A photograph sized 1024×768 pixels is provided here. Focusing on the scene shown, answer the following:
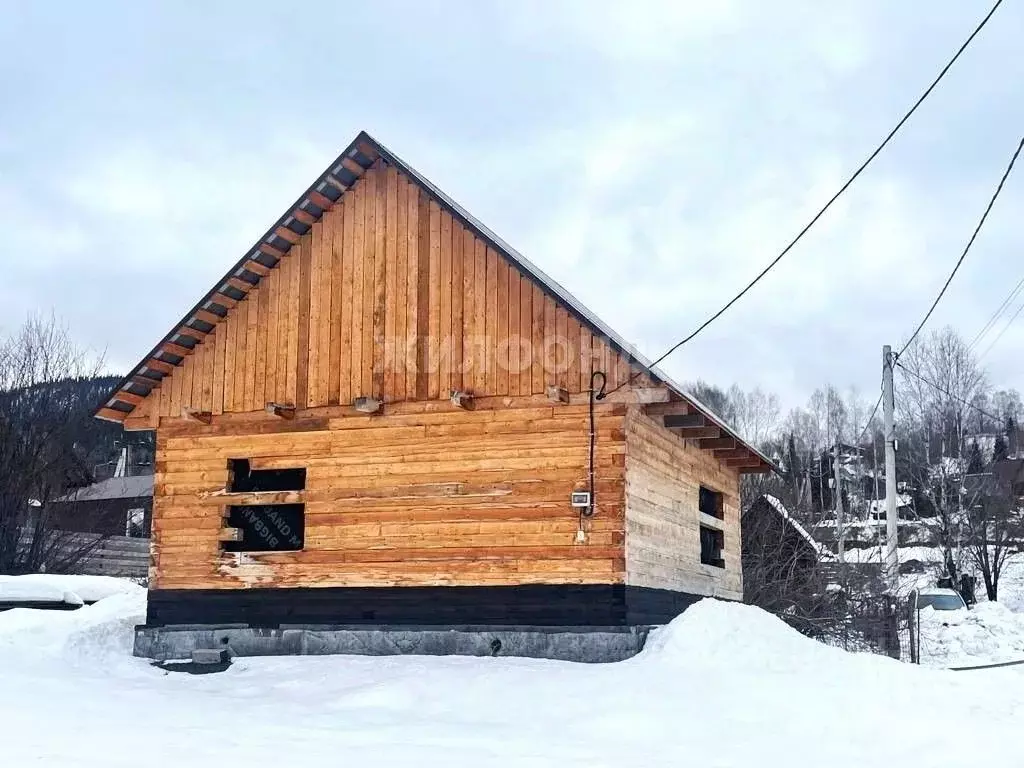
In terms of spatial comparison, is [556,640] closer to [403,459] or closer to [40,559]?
[403,459]

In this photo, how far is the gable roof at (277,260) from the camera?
14.6 meters

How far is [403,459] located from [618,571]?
3.33 m

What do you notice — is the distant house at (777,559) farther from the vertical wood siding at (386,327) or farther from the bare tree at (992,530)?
the bare tree at (992,530)

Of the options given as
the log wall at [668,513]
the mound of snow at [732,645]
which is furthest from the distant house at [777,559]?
the mound of snow at [732,645]

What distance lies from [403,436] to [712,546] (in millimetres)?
7228

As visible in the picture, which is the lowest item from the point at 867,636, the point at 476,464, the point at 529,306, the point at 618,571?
the point at 867,636

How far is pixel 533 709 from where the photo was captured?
36.4 ft

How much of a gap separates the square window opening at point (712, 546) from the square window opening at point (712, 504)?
1.04 ft

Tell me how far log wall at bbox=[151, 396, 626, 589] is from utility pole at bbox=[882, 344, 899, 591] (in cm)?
1133

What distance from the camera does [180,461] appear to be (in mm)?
15766

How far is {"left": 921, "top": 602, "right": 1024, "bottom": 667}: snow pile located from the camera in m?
25.2

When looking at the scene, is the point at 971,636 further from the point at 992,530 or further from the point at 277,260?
the point at 277,260

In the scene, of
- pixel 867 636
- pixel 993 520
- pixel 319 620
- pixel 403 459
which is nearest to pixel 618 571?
pixel 403 459

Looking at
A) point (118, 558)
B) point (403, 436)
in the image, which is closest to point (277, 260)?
point (403, 436)
